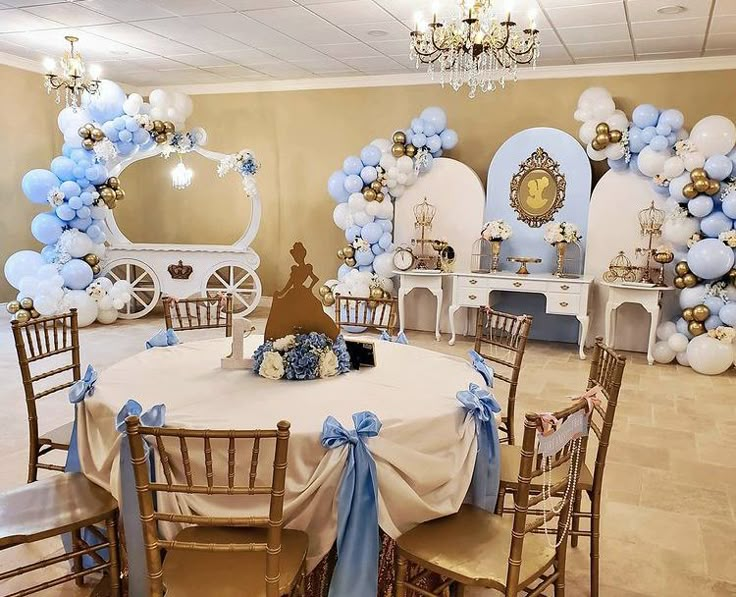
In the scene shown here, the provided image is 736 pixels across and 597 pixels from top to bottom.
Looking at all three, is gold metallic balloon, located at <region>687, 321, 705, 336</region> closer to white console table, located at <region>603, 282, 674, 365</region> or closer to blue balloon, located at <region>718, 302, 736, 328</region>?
blue balloon, located at <region>718, 302, 736, 328</region>

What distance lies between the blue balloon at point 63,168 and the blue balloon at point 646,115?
18.2ft

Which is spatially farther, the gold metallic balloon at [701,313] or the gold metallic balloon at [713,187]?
the gold metallic balloon at [701,313]

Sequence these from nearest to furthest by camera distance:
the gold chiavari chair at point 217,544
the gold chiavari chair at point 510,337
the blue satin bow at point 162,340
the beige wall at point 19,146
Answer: the gold chiavari chair at point 217,544 → the blue satin bow at point 162,340 → the gold chiavari chair at point 510,337 → the beige wall at point 19,146

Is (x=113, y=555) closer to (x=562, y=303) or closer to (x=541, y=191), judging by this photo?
(x=562, y=303)

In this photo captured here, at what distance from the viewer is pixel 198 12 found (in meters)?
5.02

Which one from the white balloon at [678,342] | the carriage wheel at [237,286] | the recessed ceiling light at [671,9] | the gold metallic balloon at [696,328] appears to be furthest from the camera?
the carriage wheel at [237,286]

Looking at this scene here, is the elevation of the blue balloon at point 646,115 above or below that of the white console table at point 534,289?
above

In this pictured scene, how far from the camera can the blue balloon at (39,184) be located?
6.32 metres

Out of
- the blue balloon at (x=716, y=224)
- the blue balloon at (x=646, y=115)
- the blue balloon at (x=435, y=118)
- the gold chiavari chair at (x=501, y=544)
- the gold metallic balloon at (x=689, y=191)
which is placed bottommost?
the gold chiavari chair at (x=501, y=544)

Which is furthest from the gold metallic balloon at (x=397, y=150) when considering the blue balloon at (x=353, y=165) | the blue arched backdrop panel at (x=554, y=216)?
the blue arched backdrop panel at (x=554, y=216)

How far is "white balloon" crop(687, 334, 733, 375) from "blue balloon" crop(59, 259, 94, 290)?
5.97m

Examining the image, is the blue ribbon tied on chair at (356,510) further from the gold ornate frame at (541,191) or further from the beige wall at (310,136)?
the beige wall at (310,136)

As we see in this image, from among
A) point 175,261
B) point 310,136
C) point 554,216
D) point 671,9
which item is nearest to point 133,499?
point 671,9

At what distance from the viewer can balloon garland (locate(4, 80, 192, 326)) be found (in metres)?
6.37
